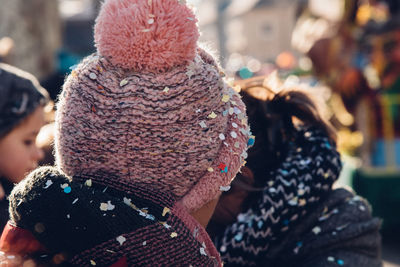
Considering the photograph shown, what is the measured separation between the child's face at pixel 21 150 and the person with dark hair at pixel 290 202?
94 centimetres

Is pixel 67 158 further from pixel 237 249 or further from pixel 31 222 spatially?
pixel 237 249

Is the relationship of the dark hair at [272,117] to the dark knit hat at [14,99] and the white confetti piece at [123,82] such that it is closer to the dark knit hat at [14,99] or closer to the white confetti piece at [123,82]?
the white confetti piece at [123,82]

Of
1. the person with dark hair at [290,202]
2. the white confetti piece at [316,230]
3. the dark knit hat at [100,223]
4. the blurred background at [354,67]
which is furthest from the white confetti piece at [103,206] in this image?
the blurred background at [354,67]

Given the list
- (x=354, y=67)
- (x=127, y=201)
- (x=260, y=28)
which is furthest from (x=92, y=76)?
(x=260, y=28)

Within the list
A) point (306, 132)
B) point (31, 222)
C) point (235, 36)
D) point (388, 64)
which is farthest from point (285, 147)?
point (235, 36)

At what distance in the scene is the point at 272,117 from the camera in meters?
1.64

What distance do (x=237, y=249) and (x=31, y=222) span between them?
793 mm

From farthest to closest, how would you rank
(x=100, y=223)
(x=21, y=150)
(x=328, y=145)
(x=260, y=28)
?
1. (x=260, y=28)
2. (x=21, y=150)
3. (x=328, y=145)
4. (x=100, y=223)

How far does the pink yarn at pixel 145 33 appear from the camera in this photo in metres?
0.92

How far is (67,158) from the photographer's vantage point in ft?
3.20

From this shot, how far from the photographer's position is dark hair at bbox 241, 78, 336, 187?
64.1 inches

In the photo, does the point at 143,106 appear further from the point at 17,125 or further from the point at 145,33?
the point at 17,125

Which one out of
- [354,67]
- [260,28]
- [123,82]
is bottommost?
[260,28]

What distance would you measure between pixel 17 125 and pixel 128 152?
1.30 meters
